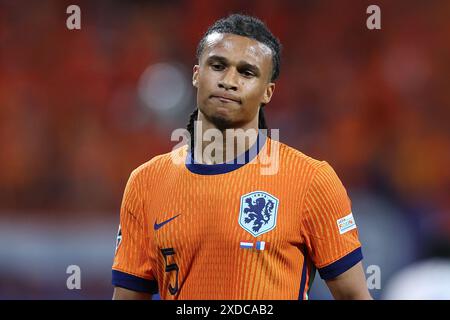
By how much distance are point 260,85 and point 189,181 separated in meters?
0.43

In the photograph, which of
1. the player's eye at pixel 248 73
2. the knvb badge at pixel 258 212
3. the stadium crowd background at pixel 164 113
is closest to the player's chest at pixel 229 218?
the knvb badge at pixel 258 212

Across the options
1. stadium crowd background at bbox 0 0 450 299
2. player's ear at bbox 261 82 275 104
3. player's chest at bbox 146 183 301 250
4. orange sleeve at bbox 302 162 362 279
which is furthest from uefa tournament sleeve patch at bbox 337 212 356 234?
stadium crowd background at bbox 0 0 450 299

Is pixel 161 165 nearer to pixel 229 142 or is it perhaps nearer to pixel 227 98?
pixel 229 142

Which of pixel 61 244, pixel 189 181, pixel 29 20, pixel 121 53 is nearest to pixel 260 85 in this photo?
pixel 189 181

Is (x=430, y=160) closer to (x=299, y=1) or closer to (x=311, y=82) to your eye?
(x=311, y=82)

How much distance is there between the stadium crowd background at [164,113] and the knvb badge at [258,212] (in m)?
3.42

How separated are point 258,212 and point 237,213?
7 cm

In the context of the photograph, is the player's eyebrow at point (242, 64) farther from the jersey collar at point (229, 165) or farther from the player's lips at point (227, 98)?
the jersey collar at point (229, 165)

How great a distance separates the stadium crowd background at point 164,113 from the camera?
20.7ft

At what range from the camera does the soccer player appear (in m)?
2.62

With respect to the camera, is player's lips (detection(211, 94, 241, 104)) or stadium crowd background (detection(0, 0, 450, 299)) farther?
stadium crowd background (detection(0, 0, 450, 299))

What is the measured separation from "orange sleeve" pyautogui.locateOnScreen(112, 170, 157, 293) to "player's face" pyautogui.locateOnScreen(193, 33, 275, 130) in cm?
43

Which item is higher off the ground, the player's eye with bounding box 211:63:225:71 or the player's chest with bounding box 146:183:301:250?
the player's eye with bounding box 211:63:225:71

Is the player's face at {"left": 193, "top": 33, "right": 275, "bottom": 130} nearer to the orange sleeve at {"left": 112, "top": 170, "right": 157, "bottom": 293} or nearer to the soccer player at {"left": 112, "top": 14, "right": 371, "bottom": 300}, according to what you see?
the soccer player at {"left": 112, "top": 14, "right": 371, "bottom": 300}
